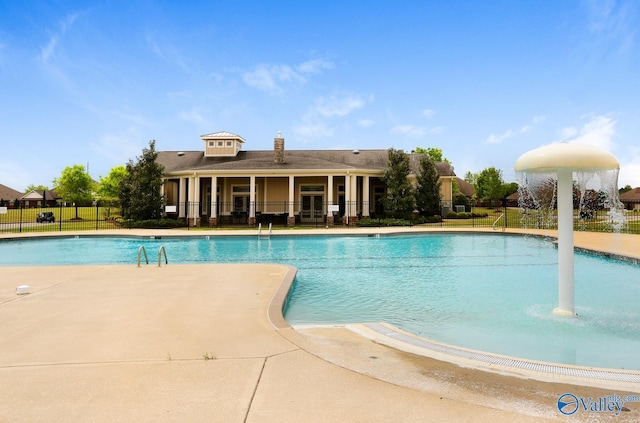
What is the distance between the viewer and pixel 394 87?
24.6 metres

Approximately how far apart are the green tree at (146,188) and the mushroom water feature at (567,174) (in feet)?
84.0

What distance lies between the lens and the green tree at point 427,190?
1172 inches

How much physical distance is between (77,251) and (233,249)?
21.3 ft

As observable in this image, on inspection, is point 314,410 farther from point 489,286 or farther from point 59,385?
point 489,286

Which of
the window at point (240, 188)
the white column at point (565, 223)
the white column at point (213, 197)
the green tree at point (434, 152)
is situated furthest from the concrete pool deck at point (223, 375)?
the green tree at point (434, 152)

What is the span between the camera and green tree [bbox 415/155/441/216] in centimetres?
2978

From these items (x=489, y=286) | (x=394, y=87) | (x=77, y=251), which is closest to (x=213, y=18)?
(x=394, y=87)

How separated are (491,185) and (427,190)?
29.2 meters

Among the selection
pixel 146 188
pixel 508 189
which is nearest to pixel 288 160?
pixel 146 188

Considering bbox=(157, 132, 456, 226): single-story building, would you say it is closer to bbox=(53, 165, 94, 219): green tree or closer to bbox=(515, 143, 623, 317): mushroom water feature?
bbox=(515, 143, 623, 317): mushroom water feature

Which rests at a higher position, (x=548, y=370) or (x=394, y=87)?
(x=394, y=87)

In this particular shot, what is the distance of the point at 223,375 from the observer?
3602 mm

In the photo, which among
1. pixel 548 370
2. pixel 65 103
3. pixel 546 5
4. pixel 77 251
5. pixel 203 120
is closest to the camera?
pixel 548 370

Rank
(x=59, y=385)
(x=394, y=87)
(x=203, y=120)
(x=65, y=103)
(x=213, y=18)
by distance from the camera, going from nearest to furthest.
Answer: (x=59, y=385), (x=213, y=18), (x=394, y=87), (x=65, y=103), (x=203, y=120)
